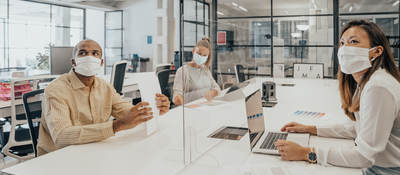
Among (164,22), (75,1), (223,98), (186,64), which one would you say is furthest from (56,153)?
(75,1)

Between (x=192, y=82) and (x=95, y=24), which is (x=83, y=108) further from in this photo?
(x=95, y=24)

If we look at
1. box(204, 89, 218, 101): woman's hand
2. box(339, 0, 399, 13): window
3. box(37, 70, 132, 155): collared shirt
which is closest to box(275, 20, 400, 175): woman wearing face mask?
box(204, 89, 218, 101): woman's hand

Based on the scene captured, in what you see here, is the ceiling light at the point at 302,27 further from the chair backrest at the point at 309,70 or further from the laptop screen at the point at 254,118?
the laptop screen at the point at 254,118

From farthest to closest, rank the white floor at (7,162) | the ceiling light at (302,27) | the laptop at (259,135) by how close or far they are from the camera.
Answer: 1. the ceiling light at (302,27)
2. the white floor at (7,162)
3. the laptop at (259,135)

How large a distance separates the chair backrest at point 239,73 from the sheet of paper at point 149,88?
519mm

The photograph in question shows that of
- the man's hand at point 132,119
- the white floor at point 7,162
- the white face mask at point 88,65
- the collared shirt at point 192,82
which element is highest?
the white face mask at point 88,65

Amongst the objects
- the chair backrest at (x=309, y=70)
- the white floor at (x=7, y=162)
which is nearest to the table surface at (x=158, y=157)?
the white floor at (x=7, y=162)

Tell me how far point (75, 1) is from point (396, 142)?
9.42m

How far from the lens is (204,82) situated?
51.7 inches

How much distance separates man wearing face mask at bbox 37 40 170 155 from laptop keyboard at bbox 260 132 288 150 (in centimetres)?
52

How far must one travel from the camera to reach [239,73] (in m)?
1.82

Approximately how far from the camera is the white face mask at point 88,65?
1.60m

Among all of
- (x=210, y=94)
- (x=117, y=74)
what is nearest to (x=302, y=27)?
(x=117, y=74)

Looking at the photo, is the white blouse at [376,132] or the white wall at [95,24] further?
the white wall at [95,24]
